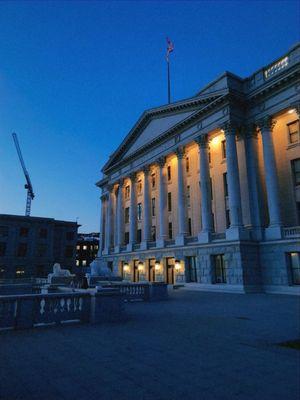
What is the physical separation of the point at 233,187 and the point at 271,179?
361 centimetres

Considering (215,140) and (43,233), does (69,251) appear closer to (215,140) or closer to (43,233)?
(43,233)

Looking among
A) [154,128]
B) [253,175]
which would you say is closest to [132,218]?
[154,128]

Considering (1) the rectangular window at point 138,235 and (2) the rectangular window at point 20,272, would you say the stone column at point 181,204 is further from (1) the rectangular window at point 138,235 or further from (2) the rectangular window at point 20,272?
(2) the rectangular window at point 20,272

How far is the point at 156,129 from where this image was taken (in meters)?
43.3

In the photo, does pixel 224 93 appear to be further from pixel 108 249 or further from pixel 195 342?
pixel 108 249

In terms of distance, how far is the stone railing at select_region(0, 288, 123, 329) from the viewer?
32.9 feet

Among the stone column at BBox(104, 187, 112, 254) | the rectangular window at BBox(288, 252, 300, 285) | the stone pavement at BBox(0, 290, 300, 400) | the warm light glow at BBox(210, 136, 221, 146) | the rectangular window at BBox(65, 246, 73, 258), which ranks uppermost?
the warm light glow at BBox(210, 136, 221, 146)

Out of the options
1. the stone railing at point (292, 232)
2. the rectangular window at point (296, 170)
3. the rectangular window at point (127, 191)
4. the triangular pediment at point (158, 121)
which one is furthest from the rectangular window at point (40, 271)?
the rectangular window at point (296, 170)

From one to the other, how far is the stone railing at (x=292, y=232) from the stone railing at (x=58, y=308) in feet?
63.2

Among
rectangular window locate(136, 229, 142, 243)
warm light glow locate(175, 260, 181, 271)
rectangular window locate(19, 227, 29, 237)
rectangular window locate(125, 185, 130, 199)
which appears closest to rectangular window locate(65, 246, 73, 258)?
rectangular window locate(19, 227, 29, 237)

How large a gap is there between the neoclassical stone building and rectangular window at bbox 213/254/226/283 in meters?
0.10

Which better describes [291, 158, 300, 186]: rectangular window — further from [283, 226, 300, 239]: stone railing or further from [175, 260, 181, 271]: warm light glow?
[175, 260, 181, 271]: warm light glow

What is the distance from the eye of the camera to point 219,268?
29922 mm

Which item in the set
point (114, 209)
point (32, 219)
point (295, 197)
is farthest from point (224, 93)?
point (32, 219)
